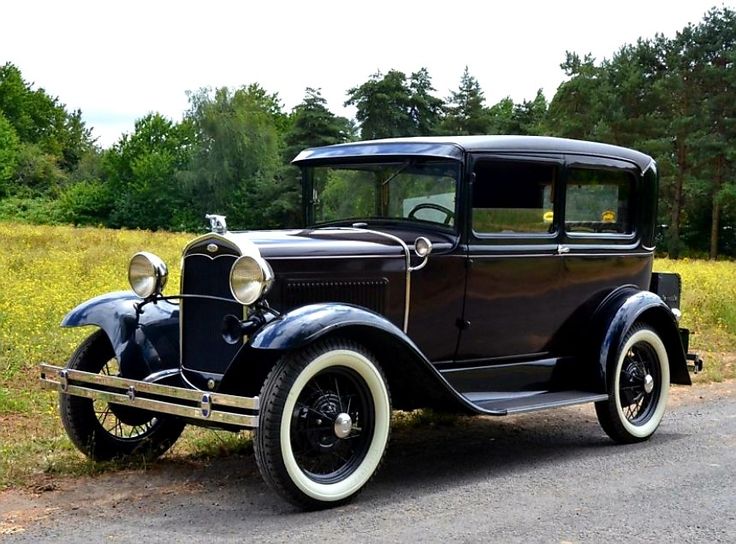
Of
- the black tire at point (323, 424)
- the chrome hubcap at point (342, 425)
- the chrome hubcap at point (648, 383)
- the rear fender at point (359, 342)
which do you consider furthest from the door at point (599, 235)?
the chrome hubcap at point (342, 425)

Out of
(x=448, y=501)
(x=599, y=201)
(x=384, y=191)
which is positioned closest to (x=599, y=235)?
(x=599, y=201)

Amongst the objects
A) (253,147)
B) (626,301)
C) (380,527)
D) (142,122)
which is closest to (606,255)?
(626,301)

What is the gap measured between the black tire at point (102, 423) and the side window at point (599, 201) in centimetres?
298

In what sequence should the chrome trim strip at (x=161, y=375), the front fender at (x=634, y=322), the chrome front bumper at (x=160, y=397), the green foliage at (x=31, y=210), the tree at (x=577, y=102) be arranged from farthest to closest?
1. the green foliage at (x=31, y=210)
2. the tree at (x=577, y=102)
3. the front fender at (x=634, y=322)
4. the chrome trim strip at (x=161, y=375)
5. the chrome front bumper at (x=160, y=397)

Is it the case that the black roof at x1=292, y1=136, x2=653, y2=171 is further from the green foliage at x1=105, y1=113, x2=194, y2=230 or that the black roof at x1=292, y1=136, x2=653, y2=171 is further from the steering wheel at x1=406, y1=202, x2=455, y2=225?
the green foliage at x1=105, y1=113, x2=194, y2=230

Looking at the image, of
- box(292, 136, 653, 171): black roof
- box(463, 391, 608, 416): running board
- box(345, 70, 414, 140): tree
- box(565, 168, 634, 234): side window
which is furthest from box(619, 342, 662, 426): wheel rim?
box(345, 70, 414, 140): tree

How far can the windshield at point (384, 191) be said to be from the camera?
5.44m

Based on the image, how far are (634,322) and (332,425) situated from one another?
256cm

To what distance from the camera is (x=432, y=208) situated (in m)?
5.51

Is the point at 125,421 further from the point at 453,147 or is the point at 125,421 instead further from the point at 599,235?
the point at 599,235

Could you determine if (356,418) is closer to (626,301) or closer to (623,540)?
(623,540)

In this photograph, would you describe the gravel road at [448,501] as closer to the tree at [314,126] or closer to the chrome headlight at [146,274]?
the chrome headlight at [146,274]

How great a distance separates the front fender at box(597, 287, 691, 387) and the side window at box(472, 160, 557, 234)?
736 millimetres

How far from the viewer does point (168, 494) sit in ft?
15.1
